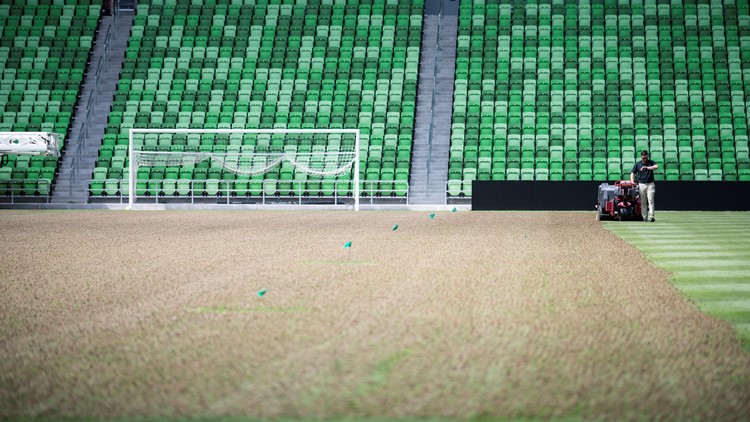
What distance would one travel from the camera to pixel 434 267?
1072 centimetres

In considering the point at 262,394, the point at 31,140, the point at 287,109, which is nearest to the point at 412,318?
the point at 262,394

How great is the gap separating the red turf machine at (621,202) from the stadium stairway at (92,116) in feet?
66.2

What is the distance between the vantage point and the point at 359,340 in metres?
5.89

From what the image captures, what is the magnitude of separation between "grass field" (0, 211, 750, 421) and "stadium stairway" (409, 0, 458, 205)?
20993 mm

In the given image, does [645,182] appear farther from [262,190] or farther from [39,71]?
[39,71]

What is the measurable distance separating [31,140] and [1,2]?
1702cm

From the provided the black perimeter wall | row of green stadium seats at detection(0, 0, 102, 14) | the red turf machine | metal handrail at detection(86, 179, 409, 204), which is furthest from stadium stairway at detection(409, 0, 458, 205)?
row of green stadium seats at detection(0, 0, 102, 14)

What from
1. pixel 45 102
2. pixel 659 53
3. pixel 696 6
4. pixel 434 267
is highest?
pixel 696 6

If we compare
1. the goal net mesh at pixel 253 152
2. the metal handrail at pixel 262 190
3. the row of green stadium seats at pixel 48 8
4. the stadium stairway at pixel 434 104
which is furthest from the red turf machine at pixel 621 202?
the row of green stadium seats at pixel 48 8

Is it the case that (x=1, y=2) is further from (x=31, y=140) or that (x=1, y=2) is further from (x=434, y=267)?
(x=434, y=267)

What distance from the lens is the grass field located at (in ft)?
14.1

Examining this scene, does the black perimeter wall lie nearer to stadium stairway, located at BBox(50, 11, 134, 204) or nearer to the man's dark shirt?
the man's dark shirt

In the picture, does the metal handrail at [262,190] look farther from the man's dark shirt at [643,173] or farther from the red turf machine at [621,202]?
the man's dark shirt at [643,173]

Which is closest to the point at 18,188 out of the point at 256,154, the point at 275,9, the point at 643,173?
the point at 256,154
